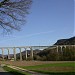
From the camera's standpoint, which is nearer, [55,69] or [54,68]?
[55,69]

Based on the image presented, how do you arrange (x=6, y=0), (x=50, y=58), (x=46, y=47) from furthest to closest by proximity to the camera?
(x=46, y=47)
(x=50, y=58)
(x=6, y=0)

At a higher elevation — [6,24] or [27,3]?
[27,3]

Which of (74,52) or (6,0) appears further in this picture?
(74,52)

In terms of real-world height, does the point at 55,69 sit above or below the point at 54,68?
below

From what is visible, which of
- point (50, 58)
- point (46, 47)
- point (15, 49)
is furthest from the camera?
point (46, 47)

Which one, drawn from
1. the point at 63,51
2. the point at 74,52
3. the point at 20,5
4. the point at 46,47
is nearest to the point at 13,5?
the point at 20,5

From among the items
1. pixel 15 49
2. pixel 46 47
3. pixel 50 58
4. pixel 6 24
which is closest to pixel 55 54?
pixel 50 58

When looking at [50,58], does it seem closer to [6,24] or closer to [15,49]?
[15,49]

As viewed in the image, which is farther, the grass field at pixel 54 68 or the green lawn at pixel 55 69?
the grass field at pixel 54 68

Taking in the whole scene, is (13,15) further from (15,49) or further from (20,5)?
(15,49)

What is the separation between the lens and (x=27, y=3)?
→ 75.6ft

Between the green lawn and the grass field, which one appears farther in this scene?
the grass field

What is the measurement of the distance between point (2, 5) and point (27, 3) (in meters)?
1.99

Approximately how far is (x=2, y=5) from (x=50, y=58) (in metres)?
102
